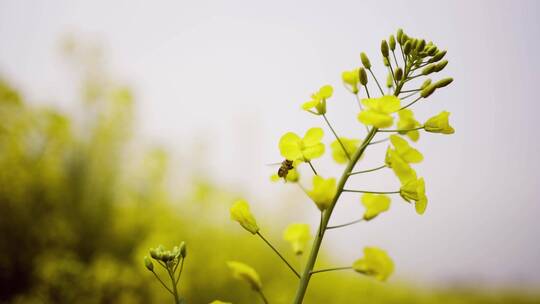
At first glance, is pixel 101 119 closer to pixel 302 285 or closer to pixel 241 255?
pixel 241 255

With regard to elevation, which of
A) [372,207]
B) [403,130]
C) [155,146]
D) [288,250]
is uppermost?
[403,130]

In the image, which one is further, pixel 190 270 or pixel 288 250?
pixel 288 250

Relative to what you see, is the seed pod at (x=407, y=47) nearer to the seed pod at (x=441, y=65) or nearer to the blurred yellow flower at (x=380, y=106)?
the seed pod at (x=441, y=65)

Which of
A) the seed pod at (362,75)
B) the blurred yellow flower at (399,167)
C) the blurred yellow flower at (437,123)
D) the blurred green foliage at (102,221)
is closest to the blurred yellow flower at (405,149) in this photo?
the blurred yellow flower at (399,167)

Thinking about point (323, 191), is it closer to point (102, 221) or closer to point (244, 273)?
point (244, 273)

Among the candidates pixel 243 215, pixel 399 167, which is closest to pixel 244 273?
pixel 243 215

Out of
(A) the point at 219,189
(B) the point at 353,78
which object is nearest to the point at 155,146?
(A) the point at 219,189
